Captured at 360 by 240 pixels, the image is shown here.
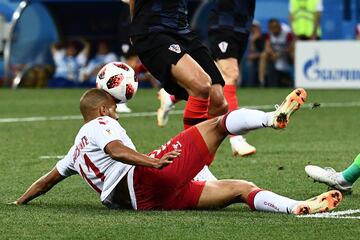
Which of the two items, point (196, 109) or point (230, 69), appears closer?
point (196, 109)

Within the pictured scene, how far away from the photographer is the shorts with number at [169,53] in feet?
28.6

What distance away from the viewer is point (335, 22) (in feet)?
86.9

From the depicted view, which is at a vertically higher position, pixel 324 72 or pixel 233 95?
pixel 233 95

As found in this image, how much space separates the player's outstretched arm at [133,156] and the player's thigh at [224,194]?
0.54 meters

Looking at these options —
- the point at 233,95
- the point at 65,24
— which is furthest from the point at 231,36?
the point at 65,24

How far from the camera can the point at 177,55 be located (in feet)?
28.5

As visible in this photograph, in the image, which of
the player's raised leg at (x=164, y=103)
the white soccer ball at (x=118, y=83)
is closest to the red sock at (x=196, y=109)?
the white soccer ball at (x=118, y=83)

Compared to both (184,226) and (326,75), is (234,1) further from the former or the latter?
(326,75)

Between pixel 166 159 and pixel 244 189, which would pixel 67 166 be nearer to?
pixel 166 159

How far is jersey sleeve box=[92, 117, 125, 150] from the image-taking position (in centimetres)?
716

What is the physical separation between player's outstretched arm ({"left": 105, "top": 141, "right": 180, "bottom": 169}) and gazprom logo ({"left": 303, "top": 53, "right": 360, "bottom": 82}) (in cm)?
1648

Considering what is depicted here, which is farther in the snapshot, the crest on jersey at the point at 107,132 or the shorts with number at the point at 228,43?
Result: the shorts with number at the point at 228,43

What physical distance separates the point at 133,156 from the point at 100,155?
398 mm

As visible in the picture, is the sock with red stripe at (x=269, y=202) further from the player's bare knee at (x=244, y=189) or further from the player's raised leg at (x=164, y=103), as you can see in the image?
the player's raised leg at (x=164, y=103)
